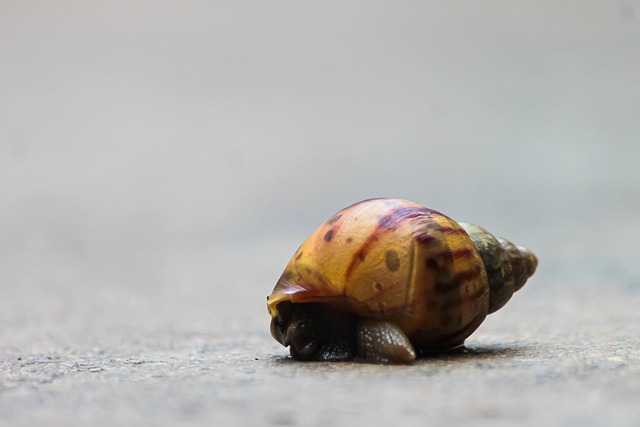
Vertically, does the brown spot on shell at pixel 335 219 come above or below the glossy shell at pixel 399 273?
above

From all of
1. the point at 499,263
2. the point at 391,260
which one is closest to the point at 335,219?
the point at 391,260

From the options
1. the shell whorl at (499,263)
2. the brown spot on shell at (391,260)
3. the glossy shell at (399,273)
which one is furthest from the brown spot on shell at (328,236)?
the shell whorl at (499,263)

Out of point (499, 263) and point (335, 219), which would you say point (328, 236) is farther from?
point (499, 263)

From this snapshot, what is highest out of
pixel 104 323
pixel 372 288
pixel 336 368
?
pixel 372 288

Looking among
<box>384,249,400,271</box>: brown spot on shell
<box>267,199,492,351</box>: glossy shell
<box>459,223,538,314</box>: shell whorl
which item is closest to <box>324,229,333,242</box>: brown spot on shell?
<box>267,199,492,351</box>: glossy shell

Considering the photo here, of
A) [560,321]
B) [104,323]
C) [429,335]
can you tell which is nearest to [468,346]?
[429,335]

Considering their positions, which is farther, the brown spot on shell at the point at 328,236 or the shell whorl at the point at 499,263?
the shell whorl at the point at 499,263

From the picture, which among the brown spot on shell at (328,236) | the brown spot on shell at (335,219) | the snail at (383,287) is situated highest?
the brown spot on shell at (335,219)

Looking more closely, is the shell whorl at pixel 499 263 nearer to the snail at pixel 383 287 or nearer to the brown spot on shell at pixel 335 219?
the snail at pixel 383 287

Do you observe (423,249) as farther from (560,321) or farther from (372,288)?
(560,321)
